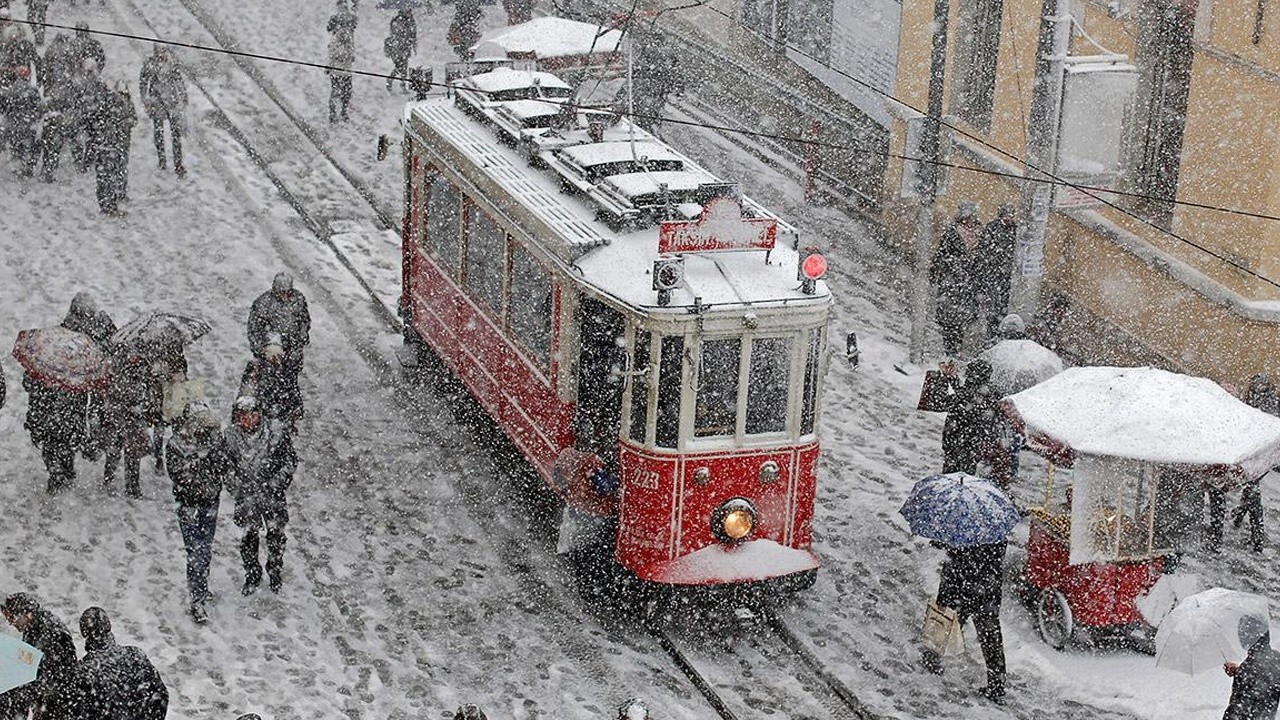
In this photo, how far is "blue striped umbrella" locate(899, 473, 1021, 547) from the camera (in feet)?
39.6

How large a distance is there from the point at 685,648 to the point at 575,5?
A: 19146mm

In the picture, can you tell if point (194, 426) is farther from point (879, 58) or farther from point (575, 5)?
point (575, 5)

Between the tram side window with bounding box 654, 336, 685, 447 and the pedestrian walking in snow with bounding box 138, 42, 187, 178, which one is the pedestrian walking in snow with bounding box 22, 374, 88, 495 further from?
the pedestrian walking in snow with bounding box 138, 42, 187, 178

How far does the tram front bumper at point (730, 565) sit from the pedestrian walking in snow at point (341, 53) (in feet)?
41.9

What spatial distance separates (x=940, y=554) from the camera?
1445cm

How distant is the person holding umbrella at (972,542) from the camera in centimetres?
1208

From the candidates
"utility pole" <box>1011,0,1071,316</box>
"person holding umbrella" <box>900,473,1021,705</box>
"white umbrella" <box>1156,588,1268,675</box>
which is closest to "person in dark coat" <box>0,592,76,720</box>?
"person holding umbrella" <box>900,473,1021,705</box>

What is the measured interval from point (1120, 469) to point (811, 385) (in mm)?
2092

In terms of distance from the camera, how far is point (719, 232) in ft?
41.7

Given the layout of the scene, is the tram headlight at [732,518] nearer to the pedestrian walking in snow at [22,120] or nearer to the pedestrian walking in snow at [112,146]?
the pedestrian walking in snow at [112,146]

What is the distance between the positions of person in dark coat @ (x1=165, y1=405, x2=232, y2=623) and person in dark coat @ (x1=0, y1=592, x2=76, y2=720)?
2.48m

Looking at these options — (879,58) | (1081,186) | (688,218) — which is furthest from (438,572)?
(879,58)

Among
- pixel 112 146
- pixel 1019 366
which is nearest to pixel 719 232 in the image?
pixel 1019 366

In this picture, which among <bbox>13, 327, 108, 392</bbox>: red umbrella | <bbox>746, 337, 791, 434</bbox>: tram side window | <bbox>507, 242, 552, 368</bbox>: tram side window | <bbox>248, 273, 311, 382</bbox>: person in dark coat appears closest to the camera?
<bbox>746, 337, 791, 434</bbox>: tram side window
